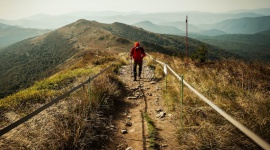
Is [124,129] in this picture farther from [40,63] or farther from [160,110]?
[40,63]

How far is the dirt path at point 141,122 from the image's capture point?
4672 mm

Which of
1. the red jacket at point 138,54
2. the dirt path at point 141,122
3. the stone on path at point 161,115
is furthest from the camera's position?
the red jacket at point 138,54

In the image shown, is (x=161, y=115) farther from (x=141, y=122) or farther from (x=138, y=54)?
(x=138, y=54)

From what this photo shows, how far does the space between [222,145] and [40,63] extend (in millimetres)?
190979

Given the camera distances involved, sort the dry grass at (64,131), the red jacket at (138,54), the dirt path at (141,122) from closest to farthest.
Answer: the dry grass at (64,131) → the dirt path at (141,122) → the red jacket at (138,54)

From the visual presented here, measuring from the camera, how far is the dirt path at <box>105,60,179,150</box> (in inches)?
184

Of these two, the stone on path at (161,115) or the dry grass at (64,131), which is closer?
the dry grass at (64,131)

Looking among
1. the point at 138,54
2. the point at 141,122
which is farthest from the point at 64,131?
the point at 138,54

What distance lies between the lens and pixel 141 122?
5941mm

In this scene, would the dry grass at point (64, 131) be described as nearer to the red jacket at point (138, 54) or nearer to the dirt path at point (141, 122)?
the dirt path at point (141, 122)

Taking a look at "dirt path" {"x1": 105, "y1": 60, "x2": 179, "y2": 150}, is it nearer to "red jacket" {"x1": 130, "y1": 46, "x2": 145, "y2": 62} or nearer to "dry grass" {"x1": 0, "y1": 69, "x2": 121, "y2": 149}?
"dry grass" {"x1": 0, "y1": 69, "x2": 121, "y2": 149}

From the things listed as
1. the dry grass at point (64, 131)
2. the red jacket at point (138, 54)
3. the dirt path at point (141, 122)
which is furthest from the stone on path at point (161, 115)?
the red jacket at point (138, 54)

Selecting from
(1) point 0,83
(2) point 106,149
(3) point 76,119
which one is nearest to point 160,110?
(2) point 106,149

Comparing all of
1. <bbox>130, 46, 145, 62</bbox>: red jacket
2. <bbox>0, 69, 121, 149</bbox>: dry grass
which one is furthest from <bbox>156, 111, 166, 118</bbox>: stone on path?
<bbox>130, 46, 145, 62</bbox>: red jacket
